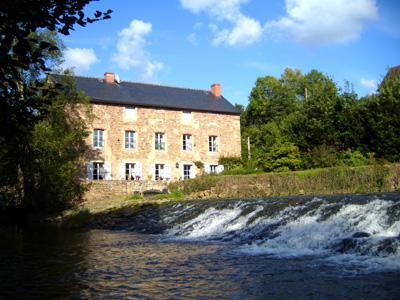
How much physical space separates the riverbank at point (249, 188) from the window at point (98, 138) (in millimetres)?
5504

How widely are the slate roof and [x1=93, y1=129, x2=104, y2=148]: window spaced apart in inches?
76.1

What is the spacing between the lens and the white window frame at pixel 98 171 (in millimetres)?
27891

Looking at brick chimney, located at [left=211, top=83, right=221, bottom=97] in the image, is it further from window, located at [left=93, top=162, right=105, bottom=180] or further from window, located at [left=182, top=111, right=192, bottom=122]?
window, located at [left=93, top=162, right=105, bottom=180]

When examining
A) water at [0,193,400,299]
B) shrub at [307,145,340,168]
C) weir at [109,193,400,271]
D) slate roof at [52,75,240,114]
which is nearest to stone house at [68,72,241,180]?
slate roof at [52,75,240,114]

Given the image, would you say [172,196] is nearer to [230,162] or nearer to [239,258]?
[230,162]

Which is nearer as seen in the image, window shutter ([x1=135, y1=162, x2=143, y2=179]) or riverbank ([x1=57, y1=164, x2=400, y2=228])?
riverbank ([x1=57, y1=164, x2=400, y2=228])

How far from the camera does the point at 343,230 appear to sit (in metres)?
9.38

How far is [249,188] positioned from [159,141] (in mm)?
12329

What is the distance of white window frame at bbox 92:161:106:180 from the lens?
27891 millimetres

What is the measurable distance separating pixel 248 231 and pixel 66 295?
6580 mm

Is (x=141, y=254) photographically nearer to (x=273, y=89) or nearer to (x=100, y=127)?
→ (x=100, y=127)

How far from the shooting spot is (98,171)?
92.0ft

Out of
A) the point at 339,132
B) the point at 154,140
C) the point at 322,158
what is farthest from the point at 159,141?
the point at 322,158

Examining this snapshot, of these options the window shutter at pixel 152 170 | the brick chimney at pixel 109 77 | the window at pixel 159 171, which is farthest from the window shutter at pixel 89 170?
the brick chimney at pixel 109 77
